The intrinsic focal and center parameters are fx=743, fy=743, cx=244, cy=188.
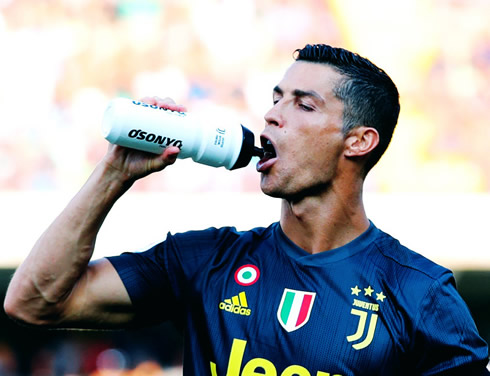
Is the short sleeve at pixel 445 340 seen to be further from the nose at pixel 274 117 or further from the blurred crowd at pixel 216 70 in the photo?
the blurred crowd at pixel 216 70

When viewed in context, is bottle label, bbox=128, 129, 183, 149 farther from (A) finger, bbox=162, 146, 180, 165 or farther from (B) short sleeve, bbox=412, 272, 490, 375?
(B) short sleeve, bbox=412, 272, 490, 375

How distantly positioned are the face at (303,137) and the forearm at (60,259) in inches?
22.3

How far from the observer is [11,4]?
343 inches

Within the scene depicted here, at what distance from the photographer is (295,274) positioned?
253 centimetres

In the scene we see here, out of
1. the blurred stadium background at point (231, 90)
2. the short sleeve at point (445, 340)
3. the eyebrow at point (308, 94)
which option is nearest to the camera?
the short sleeve at point (445, 340)

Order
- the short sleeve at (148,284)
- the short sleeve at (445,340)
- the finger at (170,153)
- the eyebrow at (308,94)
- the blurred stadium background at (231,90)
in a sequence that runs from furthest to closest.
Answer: the blurred stadium background at (231,90) → the eyebrow at (308,94) → the short sleeve at (148,284) → the finger at (170,153) → the short sleeve at (445,340)

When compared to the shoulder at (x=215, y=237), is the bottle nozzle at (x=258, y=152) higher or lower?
higher

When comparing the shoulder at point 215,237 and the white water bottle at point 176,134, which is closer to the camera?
the white water bottle at point 176,134

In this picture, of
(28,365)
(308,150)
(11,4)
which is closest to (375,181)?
(11,4)

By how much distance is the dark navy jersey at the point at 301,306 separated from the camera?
91.1 inches

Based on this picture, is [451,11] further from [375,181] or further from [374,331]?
[374,331]

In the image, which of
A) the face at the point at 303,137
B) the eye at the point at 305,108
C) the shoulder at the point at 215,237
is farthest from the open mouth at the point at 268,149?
the shoulder at the point at 215,237

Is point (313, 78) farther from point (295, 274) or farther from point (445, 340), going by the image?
point (445, 340)

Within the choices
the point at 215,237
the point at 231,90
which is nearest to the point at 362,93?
the point at 215,237
